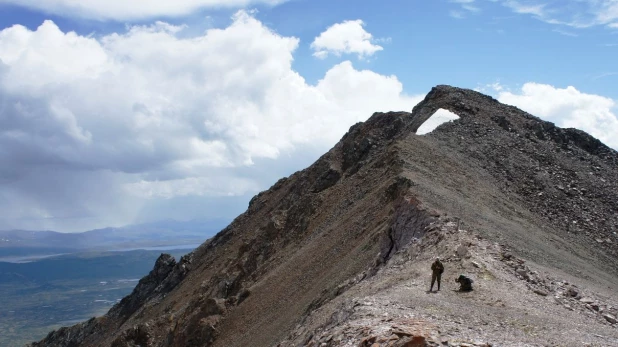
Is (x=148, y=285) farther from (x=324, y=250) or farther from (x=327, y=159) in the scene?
(x=324, y=250)

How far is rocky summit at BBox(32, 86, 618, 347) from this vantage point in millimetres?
17938

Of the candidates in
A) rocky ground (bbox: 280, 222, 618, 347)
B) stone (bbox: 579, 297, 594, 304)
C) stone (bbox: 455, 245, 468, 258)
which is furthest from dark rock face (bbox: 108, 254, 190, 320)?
stone (bbox: 579, 297, 594, 304)

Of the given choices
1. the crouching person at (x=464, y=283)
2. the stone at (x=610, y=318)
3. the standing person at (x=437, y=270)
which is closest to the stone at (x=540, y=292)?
the stone at (x=610, y=318)

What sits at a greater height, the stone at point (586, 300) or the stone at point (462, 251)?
the stone at point (462, 251)

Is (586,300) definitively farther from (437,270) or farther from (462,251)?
(437,270)

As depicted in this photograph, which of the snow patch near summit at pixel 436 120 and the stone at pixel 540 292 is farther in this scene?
the snow patch near summit at pixel 436 120

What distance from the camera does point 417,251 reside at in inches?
1074

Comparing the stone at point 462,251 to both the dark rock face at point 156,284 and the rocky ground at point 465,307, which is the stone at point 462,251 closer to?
the rocky ground at point 465,307

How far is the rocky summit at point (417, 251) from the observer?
58.9 ft

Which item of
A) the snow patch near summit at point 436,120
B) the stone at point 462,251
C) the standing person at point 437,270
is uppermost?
the snow patch near summit at point 436,120

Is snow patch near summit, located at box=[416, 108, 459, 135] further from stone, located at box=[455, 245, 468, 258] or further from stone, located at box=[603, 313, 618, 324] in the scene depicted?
stone, located at box=[603, 313, 618, 324]

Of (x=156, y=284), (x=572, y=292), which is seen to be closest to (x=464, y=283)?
(x=572, y=292)

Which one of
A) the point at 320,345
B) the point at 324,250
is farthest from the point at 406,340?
the point at 324,250

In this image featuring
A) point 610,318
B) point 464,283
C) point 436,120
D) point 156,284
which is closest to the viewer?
point 610,318
